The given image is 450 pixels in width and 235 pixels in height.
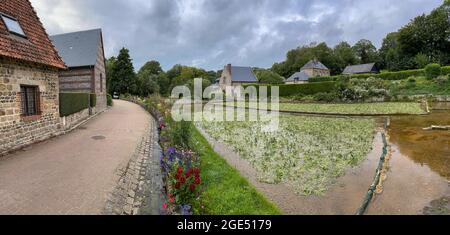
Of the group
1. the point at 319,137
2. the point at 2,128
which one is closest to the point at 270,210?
the point at 319,137

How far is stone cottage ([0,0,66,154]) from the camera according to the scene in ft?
25.7

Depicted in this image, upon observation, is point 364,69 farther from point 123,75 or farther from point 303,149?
point 303,149

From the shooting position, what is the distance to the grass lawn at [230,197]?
445 cm

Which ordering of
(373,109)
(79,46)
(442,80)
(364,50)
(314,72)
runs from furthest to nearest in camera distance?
(364,50)
(314,72)
(442,80)
(79,46)
(373,109)

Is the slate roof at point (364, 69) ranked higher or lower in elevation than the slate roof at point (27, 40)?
higher

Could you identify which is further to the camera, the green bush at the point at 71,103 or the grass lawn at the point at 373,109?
the grass lawn at the point at 373,109

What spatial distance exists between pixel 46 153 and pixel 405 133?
13.6 metres

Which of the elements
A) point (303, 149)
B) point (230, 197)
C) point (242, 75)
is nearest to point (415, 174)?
point (303, 149)

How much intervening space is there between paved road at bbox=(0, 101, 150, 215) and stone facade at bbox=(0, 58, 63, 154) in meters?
0.47

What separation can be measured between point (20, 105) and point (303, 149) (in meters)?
9.49

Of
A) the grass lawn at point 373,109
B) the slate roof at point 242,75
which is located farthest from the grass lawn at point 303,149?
the slate roof at point 242,75

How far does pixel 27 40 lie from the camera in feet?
31.0

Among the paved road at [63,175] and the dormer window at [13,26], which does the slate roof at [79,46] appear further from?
the paved road at [63,175]

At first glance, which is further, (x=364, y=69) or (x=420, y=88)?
(x=364, y=69)
